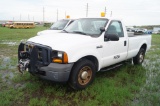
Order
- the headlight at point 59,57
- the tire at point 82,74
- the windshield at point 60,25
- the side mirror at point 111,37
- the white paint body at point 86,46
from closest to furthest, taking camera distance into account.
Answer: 1. the headlight at point 59,57
2. the white paint body at point 86,46
3. the tire at point 82,74
4. the side mirror at point 111,37
5. the windshield at point 60,25

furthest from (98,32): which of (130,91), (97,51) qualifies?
(130,91)

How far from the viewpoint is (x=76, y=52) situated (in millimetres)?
3906

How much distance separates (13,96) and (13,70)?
2.22 meters

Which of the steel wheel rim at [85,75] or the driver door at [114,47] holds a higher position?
the driver door at [114,47]

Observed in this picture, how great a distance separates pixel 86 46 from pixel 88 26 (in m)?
1.05

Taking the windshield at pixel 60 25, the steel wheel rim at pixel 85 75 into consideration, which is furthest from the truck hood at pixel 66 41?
the windshield at pixel 60 25

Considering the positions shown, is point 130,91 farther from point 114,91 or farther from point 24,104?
point 24,104

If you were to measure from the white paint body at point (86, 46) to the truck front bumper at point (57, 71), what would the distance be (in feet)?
0.60

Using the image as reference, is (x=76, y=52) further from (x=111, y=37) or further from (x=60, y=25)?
(x=60, y=25)

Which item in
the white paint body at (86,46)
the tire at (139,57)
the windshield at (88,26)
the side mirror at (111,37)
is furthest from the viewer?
the tire at (139,57)

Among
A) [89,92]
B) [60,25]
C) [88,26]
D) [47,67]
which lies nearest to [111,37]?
[88,26]

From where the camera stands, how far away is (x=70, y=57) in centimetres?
378

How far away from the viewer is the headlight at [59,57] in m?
3.70

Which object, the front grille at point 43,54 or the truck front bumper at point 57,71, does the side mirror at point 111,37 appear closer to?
the truck front bumper at point 57,71
